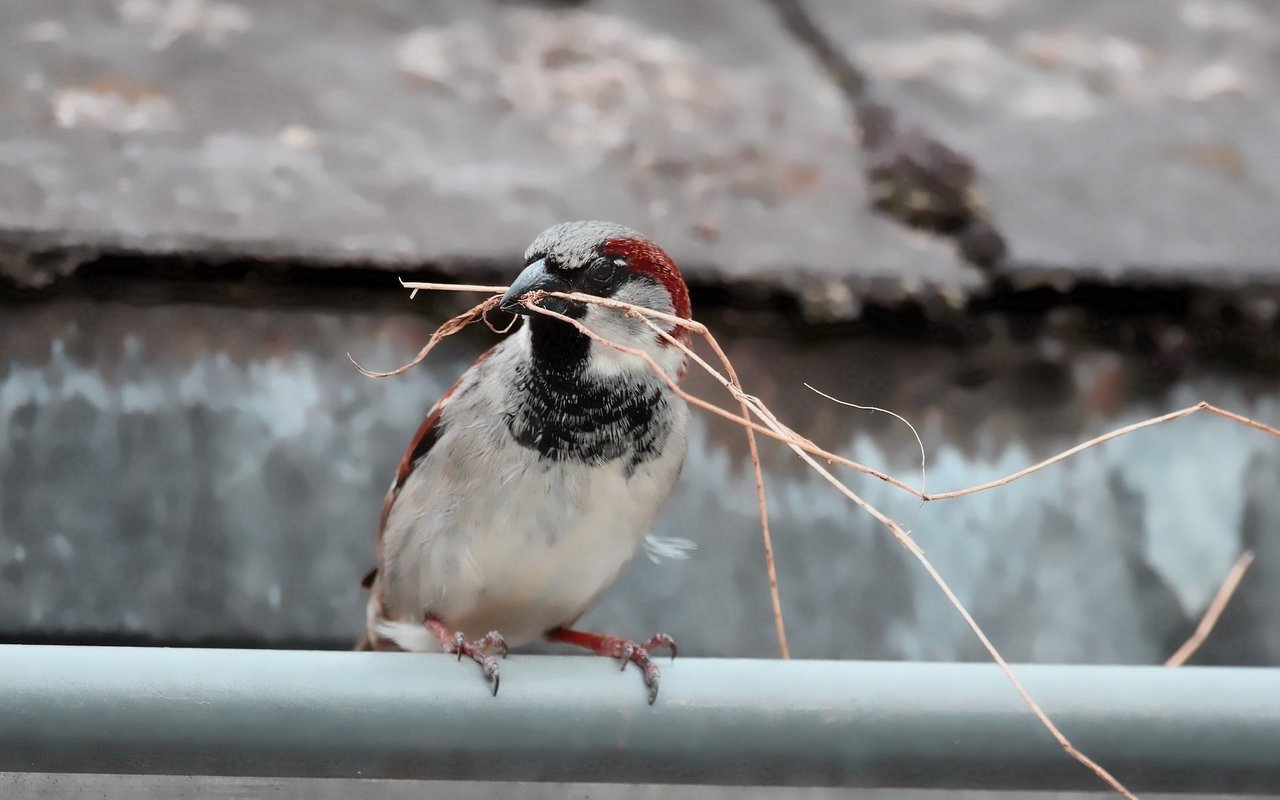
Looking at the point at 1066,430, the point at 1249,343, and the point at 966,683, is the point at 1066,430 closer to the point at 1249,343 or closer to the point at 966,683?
the point at 1249,343

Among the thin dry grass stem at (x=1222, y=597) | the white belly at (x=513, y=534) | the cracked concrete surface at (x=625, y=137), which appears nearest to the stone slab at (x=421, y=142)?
the cracked concrete surface at (x=625, y=137)

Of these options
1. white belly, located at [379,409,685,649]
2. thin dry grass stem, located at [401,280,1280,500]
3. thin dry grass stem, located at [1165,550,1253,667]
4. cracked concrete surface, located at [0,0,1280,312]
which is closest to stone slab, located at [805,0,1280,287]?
cracked concrete surface, located at [0,0,1280,312]

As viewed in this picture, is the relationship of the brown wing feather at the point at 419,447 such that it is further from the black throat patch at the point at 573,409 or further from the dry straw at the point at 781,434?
the dry straw at the point at 781,434

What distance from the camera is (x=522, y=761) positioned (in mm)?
1479

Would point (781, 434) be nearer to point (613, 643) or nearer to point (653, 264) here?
point (653, 264)

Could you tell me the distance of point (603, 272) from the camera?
2.42 meters

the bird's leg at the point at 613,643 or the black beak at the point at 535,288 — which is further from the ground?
the black beak at the point at 535,288

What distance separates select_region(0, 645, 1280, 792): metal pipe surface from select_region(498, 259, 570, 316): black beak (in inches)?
30.2

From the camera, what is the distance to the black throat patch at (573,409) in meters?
2.46

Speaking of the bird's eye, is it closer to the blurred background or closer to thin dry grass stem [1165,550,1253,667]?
the blurred background

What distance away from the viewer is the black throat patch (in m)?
2.46

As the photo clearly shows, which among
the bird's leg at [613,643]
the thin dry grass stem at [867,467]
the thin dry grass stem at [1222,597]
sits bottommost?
the thin dry grass stem at [1222,597]

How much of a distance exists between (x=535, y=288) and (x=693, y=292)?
3.23 feet

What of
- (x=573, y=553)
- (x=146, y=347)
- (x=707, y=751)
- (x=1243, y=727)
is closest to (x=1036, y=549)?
(x=573, y=553)
